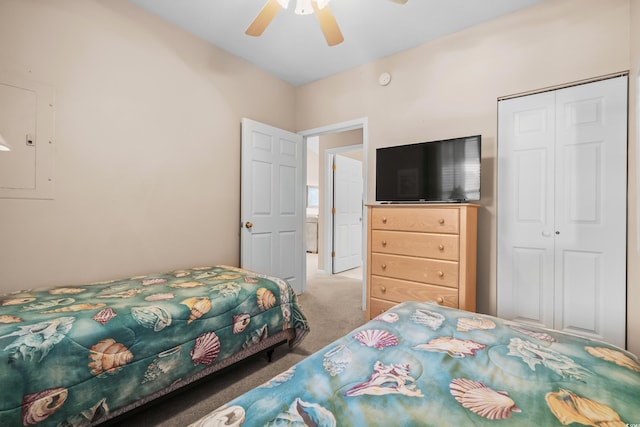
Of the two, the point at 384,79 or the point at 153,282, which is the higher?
the point at 384,79

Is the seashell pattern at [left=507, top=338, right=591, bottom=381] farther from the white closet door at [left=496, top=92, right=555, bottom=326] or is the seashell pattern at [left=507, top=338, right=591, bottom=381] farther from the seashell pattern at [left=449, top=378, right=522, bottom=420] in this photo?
the white closet door at [left=496, top=92, right=555, bottom=326]

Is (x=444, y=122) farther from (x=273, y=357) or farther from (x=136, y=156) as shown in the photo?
(x=136, y=156)

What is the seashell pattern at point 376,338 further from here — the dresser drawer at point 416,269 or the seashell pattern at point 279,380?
the dresser drawer at point 416,269

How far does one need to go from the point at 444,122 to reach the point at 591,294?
5.95 feet

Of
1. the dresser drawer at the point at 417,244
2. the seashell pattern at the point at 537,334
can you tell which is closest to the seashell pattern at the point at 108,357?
the seashell pattern at the point at 537,334

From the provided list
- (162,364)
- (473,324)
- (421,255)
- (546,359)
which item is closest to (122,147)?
(162,364)

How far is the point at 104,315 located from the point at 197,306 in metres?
0.44

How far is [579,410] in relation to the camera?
72 centimetres

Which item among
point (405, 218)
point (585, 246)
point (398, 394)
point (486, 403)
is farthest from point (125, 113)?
point (585, 246)

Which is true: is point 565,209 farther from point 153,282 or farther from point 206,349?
point 153,282

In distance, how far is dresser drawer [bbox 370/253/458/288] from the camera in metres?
2.39

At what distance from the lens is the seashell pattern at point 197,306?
5.56ft

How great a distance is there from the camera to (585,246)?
7.25 feet

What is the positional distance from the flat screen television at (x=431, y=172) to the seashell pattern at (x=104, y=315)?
2.34 meters
